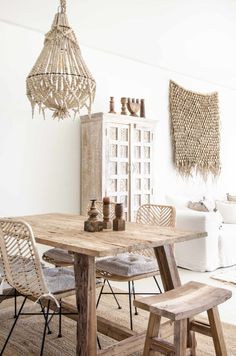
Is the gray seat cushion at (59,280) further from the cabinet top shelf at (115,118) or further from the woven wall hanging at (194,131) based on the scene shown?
the woven wall hanging at (194,131)

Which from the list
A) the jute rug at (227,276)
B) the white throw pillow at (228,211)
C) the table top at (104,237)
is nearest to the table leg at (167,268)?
the table top at (104,237)

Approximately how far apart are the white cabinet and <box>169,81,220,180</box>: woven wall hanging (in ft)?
3.63

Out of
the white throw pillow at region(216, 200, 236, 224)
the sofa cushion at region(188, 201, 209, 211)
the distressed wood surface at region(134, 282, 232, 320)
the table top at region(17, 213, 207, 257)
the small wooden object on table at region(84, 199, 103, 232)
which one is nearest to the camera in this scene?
the distressed wood surface at region(134, 282, 232, 320)

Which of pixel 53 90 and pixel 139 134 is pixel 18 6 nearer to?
pixel 53 90

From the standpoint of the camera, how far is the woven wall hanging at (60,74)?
7.95ft

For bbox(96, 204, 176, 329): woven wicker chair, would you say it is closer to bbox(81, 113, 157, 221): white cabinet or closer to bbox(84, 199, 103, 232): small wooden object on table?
bbox(84, 199, 103, 232): small wooden object on table

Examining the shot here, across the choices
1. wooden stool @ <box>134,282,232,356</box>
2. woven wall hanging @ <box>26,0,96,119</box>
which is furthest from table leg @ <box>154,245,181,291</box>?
woven wall hanging @ <box>26,0,96,119</box>

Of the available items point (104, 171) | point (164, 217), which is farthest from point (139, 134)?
point (164, 217)

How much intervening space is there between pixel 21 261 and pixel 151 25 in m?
2.95

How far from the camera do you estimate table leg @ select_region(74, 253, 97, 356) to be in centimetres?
185

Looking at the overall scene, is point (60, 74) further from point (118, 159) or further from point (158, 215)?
point (118, 159)

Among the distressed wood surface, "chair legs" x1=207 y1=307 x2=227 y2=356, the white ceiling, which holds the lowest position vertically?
"chair legs" x1=207 y1=307 x2=227 y2=356

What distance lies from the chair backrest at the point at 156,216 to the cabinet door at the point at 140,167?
1332 mm

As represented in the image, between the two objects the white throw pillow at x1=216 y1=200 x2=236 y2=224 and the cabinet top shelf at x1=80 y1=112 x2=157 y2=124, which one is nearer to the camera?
the cabinet top shelf at x1=80 y1=112 x2=157 y2=124
